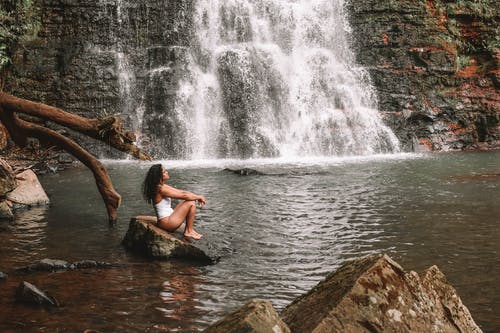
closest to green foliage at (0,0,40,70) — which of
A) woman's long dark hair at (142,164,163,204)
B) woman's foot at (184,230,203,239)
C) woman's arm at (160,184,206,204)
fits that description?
woman's long dark hair at (142,164,163,204)

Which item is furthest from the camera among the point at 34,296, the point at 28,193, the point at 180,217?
the point at 28,193

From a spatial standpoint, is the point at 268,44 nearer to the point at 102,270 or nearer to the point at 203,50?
the point at 203,50

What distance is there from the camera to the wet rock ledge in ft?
11.2

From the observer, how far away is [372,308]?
11.7ft

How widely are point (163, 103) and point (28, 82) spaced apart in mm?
6952

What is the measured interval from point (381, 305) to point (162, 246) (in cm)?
501

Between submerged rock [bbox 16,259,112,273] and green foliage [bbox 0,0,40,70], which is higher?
green foliage [bbox 0,0,40,70]

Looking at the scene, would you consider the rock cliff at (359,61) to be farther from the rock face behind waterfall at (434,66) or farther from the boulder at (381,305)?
the boulder at (381,305)

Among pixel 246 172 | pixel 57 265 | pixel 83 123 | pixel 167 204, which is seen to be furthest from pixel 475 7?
pixel 57 265

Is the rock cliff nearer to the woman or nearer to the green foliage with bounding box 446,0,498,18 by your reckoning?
the green foliage with bounding box 446,0,498,18

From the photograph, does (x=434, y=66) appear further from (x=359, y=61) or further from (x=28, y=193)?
(x=28, y=193)

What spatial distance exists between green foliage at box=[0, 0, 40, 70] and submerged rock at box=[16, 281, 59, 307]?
21.4 metres

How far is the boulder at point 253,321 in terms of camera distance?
10.6ft

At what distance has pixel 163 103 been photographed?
26.4 meters
